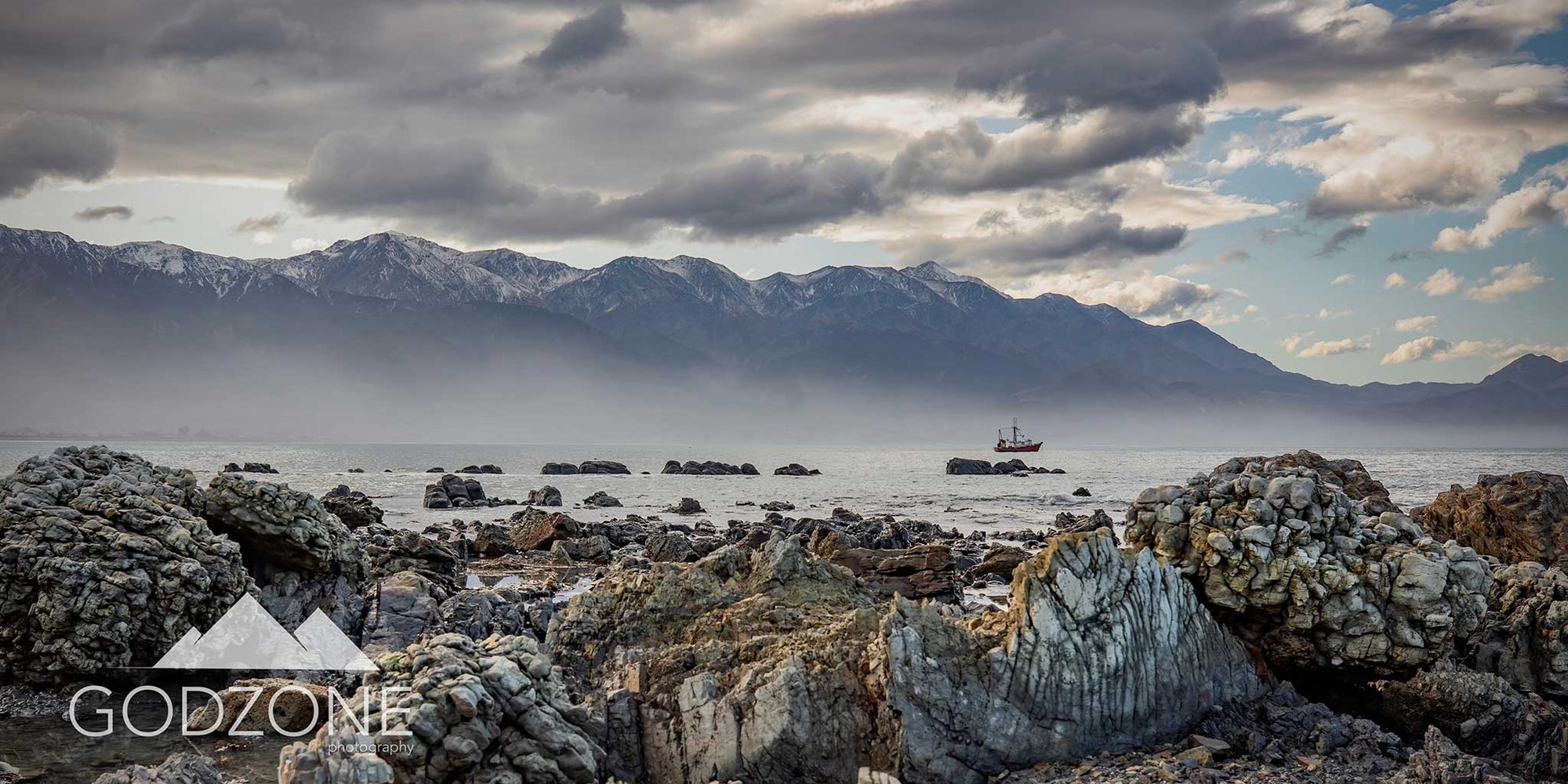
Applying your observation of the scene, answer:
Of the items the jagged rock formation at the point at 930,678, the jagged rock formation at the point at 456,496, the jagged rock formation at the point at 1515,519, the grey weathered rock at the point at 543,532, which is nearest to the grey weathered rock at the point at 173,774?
the jagged rock formation at the point at 930,678

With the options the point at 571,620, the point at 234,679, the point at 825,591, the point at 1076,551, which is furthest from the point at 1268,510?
the point at 234,679

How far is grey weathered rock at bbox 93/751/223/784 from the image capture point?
817cm

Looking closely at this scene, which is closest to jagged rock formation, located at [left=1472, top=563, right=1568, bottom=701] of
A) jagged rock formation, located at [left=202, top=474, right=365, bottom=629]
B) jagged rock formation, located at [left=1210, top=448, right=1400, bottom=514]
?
jagged rock formation, located at [left=202, top=474, right=365, bottom=629]

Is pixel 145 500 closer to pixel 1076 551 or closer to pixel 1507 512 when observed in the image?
pixel 1076 551

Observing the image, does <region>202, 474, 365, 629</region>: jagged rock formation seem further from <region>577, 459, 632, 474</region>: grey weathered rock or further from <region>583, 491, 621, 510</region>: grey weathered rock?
<region>577, 459, 632, 474</region>: grey weathered rock

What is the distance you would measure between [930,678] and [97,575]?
38.3ft

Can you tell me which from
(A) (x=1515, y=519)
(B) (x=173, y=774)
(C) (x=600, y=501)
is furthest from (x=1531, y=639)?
(C) (x=600, y=501)

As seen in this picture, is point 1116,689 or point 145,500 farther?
point 145,500

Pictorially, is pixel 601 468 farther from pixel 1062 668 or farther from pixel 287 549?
pixel 1062 668

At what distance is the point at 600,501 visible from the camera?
2527 inches

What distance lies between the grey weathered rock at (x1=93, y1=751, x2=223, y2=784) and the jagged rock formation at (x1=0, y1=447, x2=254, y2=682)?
15.8 feet

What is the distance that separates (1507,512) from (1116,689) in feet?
64.4

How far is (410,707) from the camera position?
8.10m

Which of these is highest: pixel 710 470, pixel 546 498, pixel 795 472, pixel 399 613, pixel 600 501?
pixel 399 613
